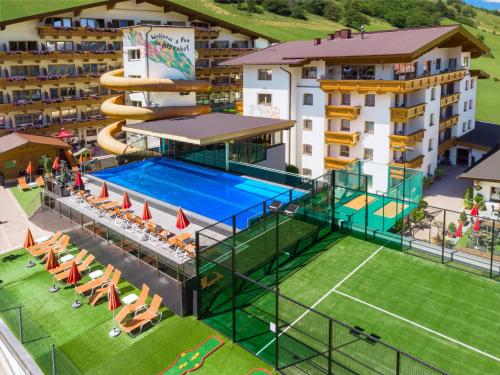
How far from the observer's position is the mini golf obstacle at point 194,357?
1600cm

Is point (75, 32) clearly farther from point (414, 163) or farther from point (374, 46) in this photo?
point (414, 163)

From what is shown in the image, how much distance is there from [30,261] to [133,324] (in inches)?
376

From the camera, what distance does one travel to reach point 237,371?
15938 mm

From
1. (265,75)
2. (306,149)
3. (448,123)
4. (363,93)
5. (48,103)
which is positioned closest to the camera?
(363,93)

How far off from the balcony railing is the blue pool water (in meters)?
18.1

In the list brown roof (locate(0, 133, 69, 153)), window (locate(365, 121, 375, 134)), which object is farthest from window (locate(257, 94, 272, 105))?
brown roof (locate(0, 133, 69, 153))

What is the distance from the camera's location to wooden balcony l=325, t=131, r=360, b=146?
127ft

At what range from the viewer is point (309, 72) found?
137ft

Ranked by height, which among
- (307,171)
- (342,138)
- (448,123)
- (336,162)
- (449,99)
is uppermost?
(449,99)

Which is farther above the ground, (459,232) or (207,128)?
(207,128)

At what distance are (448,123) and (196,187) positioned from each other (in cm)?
2779

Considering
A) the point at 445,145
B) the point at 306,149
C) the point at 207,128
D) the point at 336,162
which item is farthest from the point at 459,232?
the point at 445,145

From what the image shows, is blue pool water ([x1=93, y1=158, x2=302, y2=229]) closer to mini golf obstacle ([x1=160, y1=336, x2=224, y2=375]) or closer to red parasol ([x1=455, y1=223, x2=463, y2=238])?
mini golf obstacle ([x1=160, y1=336, x2=224, y2=375])

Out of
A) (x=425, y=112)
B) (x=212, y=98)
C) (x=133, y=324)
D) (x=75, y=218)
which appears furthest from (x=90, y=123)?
(x=133, y=324)
